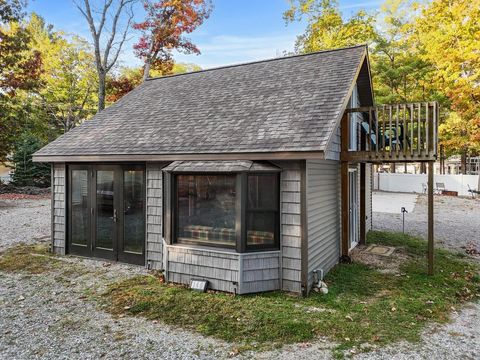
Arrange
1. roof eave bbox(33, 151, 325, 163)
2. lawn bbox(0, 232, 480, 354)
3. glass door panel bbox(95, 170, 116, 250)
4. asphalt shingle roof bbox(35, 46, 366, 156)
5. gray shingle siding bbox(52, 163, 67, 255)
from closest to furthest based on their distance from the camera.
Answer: lawn bbox(0, 232, 480, 354), roof eave bbox(33, 151, 325, 163), asphalt shingle roof bbox(35, 46, 366, 156), glass door panel bbox(95, 170, 116, 250), gray shingle siding bbox(52, 163, 67, 255)

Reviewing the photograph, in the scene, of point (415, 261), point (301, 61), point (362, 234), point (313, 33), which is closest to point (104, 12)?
point (301, 61)

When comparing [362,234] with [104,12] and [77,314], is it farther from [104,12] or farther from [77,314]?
[104,12]

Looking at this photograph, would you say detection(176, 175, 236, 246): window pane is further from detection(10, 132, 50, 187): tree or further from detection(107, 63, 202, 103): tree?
detection(10, 132, 50, 187): tree

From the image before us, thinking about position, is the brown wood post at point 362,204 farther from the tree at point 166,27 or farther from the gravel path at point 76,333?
the tree at point 166,27

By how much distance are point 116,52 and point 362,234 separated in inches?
640

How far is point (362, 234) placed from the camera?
9469 mm

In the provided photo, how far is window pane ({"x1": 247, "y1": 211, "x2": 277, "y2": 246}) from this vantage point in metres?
5.65

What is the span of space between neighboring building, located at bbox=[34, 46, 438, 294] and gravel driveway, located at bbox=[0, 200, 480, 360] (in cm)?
153

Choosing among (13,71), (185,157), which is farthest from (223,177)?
(13,71)

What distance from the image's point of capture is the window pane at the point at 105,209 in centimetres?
740

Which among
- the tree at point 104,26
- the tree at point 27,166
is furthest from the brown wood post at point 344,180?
the tree at point 27,166

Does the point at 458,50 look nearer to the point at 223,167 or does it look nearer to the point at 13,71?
the point at 223,167

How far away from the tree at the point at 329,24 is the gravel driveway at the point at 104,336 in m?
22.7

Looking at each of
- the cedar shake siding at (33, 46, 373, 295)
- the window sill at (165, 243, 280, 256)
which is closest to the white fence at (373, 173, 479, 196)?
the cedar shake siding at (33, 46, 373, 295)
